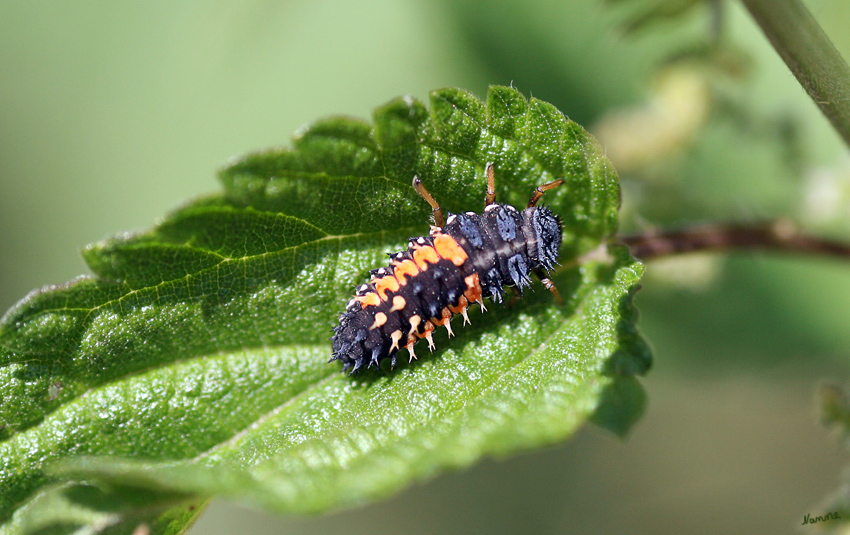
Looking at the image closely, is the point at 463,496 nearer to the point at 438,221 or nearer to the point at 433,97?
the point at 438,221

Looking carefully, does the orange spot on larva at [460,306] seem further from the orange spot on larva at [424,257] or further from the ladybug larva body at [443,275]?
the orange spot on larva at [424,257]

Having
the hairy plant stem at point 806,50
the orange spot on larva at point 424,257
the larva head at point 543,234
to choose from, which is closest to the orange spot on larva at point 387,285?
the orange spot on larva at point 424,257

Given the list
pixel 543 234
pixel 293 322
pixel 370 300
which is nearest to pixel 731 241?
pixel 543 234

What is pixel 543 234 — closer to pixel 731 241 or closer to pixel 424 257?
pixel 424 257

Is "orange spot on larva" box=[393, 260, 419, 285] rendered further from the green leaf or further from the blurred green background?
the blurred green background

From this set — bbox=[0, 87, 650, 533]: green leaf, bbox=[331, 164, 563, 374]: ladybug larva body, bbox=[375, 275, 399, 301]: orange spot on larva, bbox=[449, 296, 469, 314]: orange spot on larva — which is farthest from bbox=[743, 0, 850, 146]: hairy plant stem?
bbox=[375, 275, 399, 301]: orange spot on larva

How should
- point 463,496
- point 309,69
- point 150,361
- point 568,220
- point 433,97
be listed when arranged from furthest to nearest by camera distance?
1. point 463,496
2. point 309,69
3. point 568,220
4. point 150,361
5. point 433,97

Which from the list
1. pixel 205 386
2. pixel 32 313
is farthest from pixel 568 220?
pixel 32 313

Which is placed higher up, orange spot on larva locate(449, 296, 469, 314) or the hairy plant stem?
the hairy plant stem
